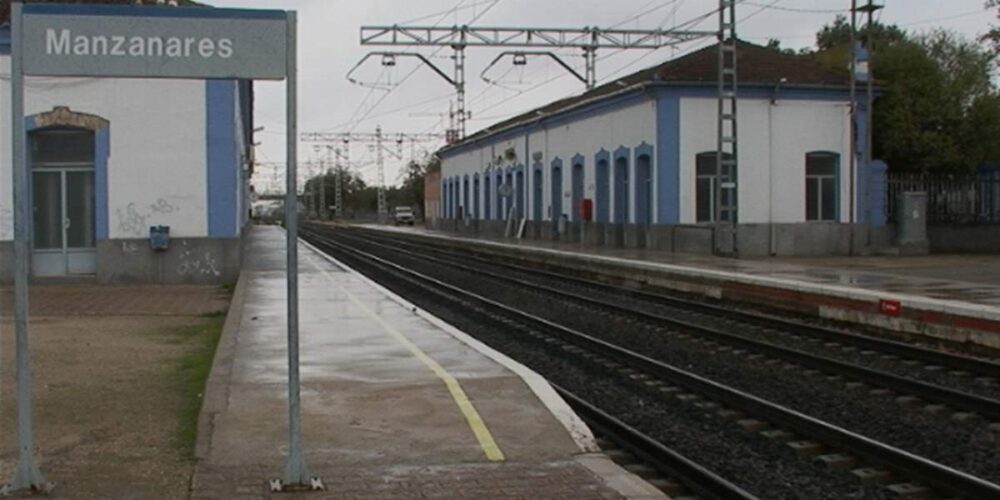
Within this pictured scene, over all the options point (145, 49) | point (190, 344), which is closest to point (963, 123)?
point (190, 344)

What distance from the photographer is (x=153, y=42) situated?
6.37 metres

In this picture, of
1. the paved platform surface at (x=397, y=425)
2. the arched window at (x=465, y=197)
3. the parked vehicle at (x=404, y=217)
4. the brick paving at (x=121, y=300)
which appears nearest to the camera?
the paved platform surface at (x=397, y=425)

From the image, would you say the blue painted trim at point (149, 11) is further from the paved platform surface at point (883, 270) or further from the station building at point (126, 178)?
the station building at point (126, 178)

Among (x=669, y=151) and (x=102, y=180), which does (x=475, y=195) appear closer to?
(x=669, y=151)

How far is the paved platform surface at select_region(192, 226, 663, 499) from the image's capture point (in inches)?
262

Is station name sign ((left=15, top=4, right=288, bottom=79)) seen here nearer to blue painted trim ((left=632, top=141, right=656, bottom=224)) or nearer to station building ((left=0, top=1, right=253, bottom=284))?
station building ((left=0, top=1, right=253, bottom=284))

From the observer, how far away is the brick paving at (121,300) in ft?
57.4

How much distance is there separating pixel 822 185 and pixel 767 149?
233cm

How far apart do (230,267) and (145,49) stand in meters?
17.0

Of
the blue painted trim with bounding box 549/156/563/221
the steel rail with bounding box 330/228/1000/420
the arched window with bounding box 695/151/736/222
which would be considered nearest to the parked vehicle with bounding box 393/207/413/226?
the blue painted trim with bounding box 549/156/563/221

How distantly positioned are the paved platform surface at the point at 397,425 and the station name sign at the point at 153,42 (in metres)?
2.36

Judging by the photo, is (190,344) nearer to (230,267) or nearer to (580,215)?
(230,267)

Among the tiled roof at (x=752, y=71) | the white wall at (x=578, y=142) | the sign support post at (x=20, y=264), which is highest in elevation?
the tiled roof at (x=752, y=71)

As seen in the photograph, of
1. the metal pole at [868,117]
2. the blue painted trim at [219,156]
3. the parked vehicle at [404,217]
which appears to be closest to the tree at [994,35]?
the metal pole at [868,117]
